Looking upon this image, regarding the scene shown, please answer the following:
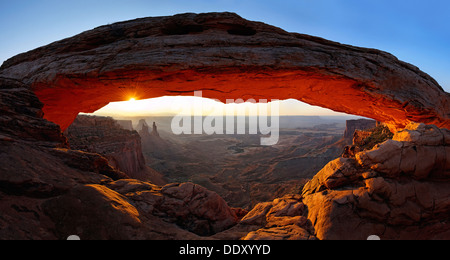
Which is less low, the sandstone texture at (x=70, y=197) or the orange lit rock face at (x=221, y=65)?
the orange lit rock face at (x=221, y=65)

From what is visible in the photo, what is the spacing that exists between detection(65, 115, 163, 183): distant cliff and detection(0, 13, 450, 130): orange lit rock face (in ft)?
42.7

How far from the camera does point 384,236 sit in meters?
4.31

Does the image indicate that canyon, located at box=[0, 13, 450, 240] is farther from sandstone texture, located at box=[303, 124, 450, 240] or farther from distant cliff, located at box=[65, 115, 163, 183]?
distant cliff, located at box=[65, 115, 163, 183]

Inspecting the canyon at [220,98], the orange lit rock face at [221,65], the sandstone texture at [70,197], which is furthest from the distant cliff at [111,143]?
the sandstone texture at [70,197]

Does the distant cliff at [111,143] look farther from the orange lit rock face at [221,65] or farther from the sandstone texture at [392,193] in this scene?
the sandstone texture at [392,193]

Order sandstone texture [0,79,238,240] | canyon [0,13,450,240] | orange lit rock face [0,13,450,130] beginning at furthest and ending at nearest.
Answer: orange lit rock face [0,13,450,130]
canyon [0,13,450,240]
sandstone texture [0,79,238,240]

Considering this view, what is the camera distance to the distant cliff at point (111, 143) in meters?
20.1

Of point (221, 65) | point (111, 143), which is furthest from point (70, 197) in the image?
point (111, 143)

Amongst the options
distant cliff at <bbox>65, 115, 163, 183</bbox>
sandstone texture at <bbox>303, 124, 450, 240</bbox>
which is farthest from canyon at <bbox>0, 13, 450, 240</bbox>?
distant cliff at <bbox>65, 115, 163, 183</bbox>

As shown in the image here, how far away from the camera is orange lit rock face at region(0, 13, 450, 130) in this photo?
7.23 metres

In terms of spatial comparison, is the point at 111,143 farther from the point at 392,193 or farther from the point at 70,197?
the point at 392,193

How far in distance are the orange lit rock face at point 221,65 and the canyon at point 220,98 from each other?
0.17 feet

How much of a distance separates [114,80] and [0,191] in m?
5.21

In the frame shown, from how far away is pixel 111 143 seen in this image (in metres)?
23.0
